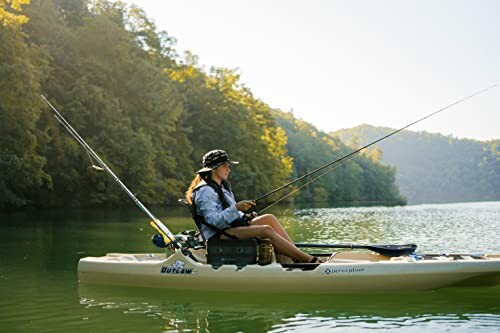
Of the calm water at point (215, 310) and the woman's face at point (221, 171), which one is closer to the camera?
the calm water at point (215, 310)

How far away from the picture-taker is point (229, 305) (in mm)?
8031

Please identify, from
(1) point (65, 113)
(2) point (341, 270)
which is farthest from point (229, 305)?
(1) point (65, 113)

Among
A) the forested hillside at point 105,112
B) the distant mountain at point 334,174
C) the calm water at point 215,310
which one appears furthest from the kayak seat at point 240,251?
the distant mountain at point 334,174

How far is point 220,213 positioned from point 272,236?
721mm

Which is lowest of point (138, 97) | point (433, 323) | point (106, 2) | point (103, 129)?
point (433, 323)

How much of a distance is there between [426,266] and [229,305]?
2.47 meters

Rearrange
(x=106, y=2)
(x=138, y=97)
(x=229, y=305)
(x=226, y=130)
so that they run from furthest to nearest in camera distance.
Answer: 1. (x=226, y=130)
2. (x=106, y=2)
3. (x=138, y=97)
4. (x=229, y=305)

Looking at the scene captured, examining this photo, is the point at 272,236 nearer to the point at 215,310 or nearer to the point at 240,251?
the point at 240,251

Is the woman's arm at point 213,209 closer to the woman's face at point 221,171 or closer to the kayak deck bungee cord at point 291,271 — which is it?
→ the woman's face at point 221,171

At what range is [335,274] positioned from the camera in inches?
324

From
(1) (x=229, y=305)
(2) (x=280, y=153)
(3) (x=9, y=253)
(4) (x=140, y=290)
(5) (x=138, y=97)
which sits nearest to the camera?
(1) (x=229, y=305)

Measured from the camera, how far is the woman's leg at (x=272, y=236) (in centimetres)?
829

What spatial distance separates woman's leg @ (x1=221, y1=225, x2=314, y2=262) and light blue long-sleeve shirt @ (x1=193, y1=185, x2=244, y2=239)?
0.56ft

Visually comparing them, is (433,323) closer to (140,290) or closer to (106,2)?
(140,290)
